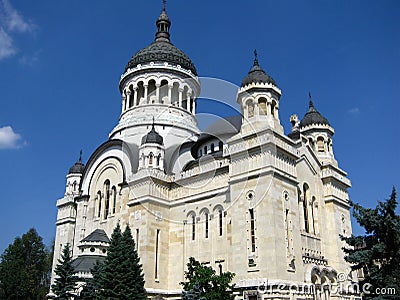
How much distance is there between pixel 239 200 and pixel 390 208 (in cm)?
735

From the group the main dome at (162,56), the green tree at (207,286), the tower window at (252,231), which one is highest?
the main dome at (162,56)

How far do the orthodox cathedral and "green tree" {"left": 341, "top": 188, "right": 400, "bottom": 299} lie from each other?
3.54m

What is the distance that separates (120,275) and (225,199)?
7366 millimetres

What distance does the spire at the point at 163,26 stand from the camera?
138ft

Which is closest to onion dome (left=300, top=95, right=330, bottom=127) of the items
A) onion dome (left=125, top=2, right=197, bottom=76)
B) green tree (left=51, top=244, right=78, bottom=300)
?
onion dome (left=125, top=2, right=197, bottom=76)

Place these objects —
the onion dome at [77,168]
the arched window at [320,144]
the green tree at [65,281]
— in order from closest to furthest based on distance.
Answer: the green tree at [65,281] → the arched window at [320,144] → the onion dome at [77,168]

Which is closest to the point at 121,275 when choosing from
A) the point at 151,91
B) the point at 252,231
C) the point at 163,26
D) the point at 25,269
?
the point at 252,231

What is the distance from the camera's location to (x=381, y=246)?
18703mm

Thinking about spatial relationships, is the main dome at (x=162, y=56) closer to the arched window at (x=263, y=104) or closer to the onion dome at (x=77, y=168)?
the onion dome at (x=77, y=168)

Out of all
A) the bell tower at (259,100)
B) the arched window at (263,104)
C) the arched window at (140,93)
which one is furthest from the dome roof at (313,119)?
the arched window at (140,93)

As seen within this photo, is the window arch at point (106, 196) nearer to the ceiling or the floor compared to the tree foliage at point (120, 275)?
nearer to the ceiling

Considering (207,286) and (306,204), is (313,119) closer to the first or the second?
(306,204)

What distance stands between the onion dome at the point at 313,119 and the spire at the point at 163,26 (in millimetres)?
17618

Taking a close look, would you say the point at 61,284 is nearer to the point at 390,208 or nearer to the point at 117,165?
the point at 117,165
